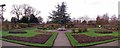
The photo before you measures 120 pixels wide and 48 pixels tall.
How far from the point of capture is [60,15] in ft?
175

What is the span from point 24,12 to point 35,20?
14.5 feet

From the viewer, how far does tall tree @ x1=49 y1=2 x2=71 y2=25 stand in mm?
52344

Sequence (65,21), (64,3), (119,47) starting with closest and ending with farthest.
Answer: (119,47), (65,21), (64,3)

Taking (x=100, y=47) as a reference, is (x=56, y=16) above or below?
above

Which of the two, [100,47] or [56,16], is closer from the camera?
[100,47]

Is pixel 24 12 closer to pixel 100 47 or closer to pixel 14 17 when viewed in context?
pixel 14 17

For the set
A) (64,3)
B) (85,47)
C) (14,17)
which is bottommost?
(85,47)

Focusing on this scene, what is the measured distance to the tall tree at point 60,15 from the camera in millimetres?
52344

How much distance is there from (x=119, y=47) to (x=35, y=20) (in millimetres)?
47541

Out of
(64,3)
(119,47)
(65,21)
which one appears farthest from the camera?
(64,3)

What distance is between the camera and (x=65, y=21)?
52719 millimetres

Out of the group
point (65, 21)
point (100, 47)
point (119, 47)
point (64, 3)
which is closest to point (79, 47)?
point (100, 47)

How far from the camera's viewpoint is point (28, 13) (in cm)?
5900

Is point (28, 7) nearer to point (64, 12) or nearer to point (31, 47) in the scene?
point (64, 12)
